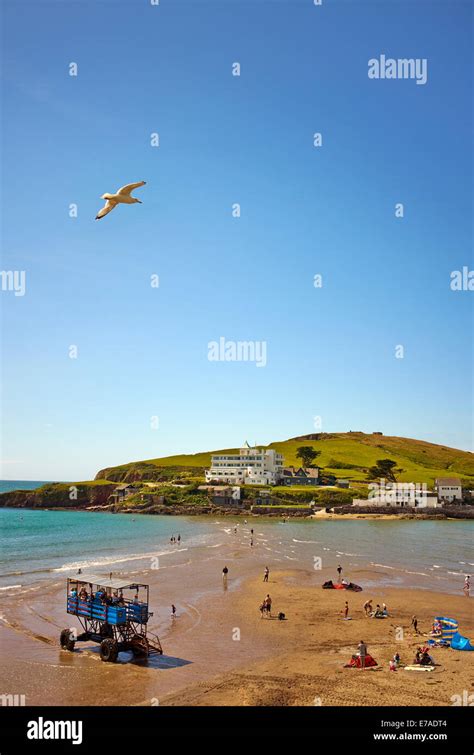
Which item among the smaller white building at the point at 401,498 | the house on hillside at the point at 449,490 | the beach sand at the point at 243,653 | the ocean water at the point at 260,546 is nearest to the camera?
the beach sand at the point at 243,653

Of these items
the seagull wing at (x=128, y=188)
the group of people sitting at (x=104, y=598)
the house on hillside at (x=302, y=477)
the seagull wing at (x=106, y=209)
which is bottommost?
the house on hillside at (x=302, y=477)

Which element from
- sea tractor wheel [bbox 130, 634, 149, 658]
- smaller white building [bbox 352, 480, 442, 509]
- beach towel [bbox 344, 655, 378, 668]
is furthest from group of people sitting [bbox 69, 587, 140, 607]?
smaller white building [bbox 352, 480, 442, 509]

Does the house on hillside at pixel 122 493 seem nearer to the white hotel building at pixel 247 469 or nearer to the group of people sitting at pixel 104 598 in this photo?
the white hotel building at pixel 247 469

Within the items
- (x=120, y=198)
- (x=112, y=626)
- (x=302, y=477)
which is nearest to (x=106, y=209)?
(x=120, y=198)

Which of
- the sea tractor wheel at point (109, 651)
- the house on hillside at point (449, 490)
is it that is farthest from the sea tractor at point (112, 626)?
the house on hillside at point (449, 490)

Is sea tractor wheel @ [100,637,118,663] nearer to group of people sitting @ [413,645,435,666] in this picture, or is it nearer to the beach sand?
the beach sand

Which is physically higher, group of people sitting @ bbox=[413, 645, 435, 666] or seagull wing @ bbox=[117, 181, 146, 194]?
seagull wing @ bbox=[117, 181, 146, 194]
